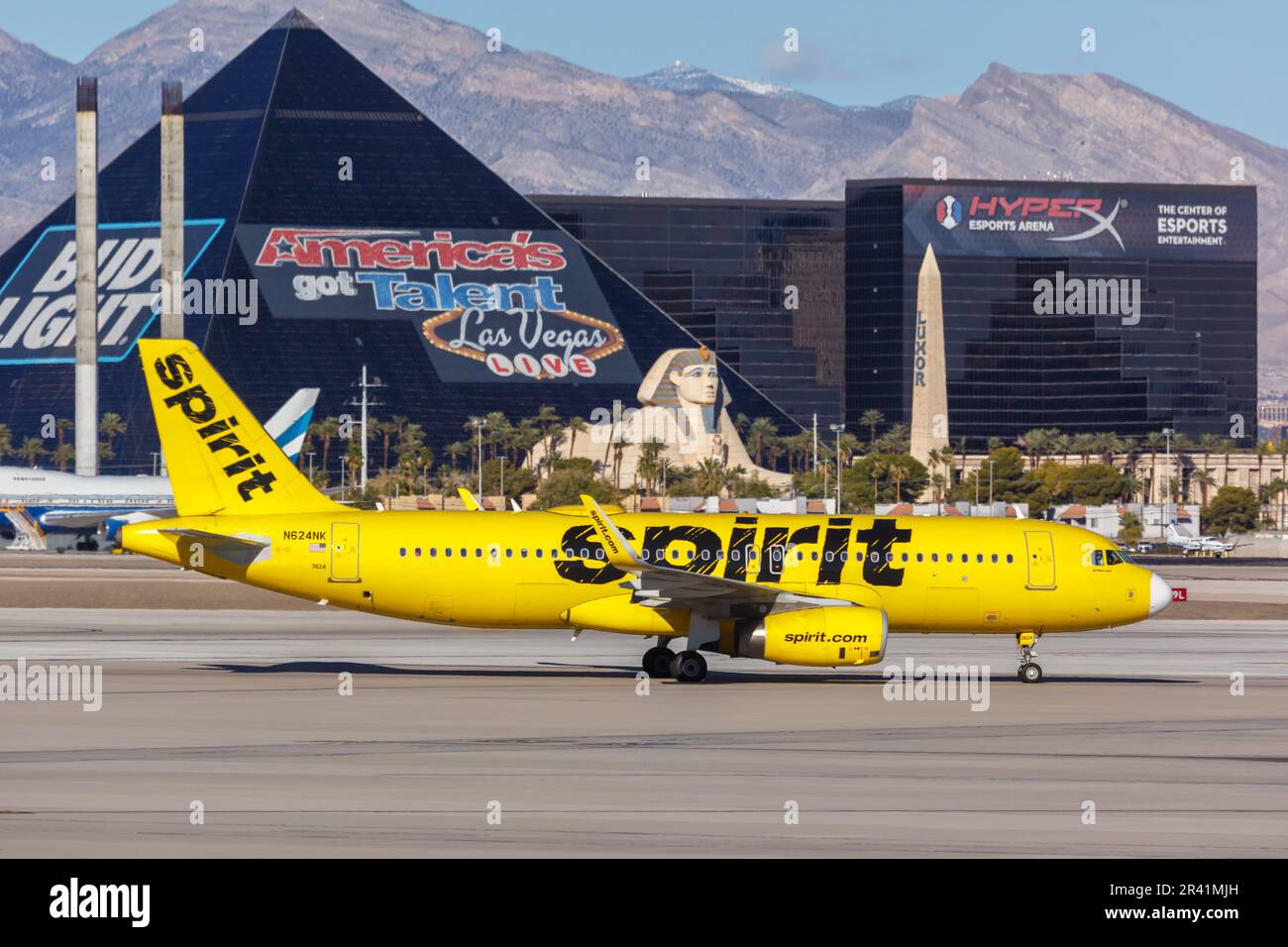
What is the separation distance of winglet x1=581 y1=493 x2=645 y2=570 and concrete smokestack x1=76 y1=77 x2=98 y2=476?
125457 mm

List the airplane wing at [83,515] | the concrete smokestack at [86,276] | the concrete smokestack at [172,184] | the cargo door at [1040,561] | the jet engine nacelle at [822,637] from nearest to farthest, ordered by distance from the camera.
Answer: the jet engine nacelle at [822,637] < the cargo door at [1040,561] < the airplane wing at [83,515] < the concrete smokestack at [86,276] < the concrete smokestack at [172,184]

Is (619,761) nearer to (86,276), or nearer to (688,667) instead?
(688,667)

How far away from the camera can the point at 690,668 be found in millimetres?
36031

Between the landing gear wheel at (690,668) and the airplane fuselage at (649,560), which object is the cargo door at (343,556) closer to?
the airplane fuselage at (649,560)

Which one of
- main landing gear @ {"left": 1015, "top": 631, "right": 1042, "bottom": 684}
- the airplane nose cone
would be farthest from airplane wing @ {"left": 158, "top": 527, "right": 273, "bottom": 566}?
the airplane nose cone

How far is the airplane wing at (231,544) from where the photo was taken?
118 feet

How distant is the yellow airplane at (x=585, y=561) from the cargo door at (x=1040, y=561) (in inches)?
1.8

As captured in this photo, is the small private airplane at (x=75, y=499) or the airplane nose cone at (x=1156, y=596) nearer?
the airplane nose cone at (x=1156, y=596)

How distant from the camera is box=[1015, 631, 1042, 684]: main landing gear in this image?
3738 centimetres

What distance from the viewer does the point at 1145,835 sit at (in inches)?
784

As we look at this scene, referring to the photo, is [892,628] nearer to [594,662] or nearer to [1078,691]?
[1078,691]

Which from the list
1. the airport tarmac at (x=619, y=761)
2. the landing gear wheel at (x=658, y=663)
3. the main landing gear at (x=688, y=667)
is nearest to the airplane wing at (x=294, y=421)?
the airport tarmac at (x=619, y=761)

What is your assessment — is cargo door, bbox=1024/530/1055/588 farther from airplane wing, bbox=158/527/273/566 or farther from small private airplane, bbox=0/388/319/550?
small private airplane, bbox=0/388/319/550
